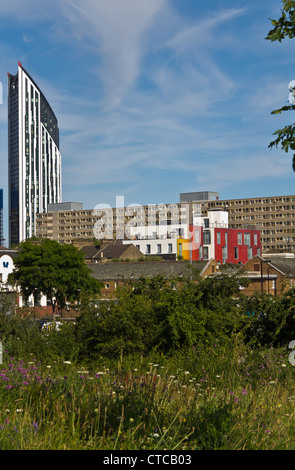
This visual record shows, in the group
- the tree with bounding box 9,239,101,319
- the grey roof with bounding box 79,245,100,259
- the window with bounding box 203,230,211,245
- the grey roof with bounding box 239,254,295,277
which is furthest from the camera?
the grey roof with bounding box 79,245,100,259

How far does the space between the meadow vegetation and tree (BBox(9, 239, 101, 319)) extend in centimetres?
3885

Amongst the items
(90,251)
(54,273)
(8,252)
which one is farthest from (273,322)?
(90,251)

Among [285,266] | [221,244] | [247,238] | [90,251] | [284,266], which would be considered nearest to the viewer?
[284,266]

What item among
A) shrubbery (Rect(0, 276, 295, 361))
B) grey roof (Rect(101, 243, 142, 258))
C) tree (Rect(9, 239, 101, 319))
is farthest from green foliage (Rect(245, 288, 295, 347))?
grey roof (Rect(101, 243, 142, 258))

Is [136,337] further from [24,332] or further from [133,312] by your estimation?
[24,332]

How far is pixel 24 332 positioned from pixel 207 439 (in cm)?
1090

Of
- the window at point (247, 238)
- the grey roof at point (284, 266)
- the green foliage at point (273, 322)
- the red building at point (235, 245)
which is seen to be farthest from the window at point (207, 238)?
the green foliage at point (273, 322)

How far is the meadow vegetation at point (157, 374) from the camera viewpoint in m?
6.38

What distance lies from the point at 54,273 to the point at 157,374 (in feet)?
157

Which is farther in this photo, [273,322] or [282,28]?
[273,322]

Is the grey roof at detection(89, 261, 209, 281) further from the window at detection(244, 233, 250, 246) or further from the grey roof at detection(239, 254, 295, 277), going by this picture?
the window at detection(244, 233, 250, 246)

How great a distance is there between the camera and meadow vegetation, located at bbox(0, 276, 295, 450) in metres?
6.38

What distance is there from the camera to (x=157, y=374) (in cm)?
1042

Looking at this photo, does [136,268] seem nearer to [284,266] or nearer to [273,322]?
[284,266]
